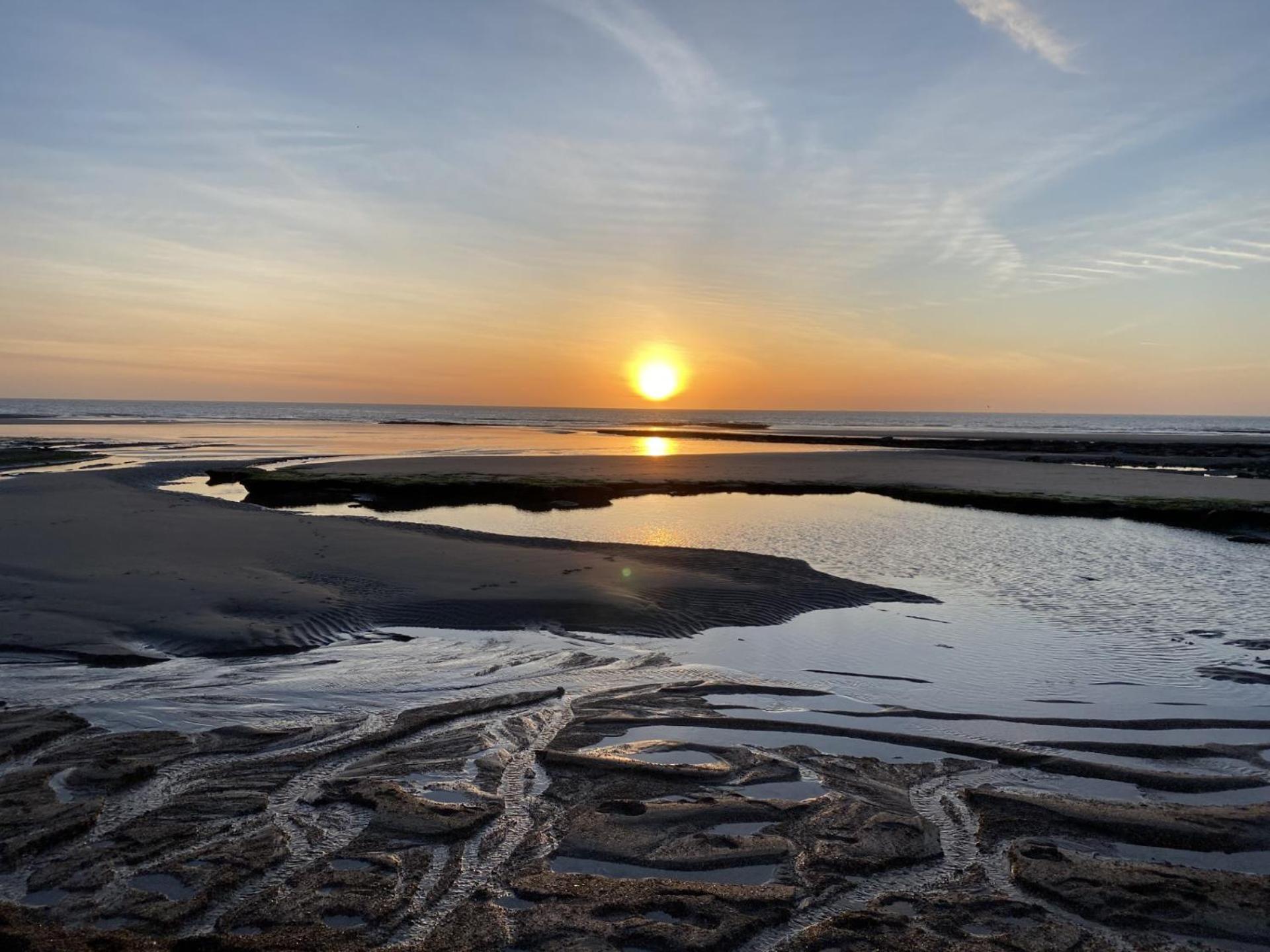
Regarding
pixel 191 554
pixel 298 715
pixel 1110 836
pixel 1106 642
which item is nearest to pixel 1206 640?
pixel 1106 642

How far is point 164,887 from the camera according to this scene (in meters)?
5.43

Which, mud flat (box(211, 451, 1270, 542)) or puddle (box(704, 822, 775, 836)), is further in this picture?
mud flat (box(211, 451, 1270, 542))

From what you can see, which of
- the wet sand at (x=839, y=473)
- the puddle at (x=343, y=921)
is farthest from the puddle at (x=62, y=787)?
the wet sand at (x=839, y=473)

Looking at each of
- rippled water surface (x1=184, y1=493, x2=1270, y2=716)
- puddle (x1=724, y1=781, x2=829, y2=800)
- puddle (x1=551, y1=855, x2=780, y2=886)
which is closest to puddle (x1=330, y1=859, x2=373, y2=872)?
puddle (x1=551, y1=855, x2=780, y2=886)

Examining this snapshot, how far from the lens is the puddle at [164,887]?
17.4 feet

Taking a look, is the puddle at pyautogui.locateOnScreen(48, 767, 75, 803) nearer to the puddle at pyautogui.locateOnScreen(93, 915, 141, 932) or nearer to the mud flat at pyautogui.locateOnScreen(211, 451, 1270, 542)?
the puddle at pyautogui.locateOnScreen(93, 915, 141, 932)

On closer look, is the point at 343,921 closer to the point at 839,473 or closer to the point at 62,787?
the point at 62,787

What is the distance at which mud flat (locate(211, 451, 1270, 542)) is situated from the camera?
94.8 feet

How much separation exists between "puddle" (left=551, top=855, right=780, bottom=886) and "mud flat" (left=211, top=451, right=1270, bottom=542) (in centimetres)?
2375

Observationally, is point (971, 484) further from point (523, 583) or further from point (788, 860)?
point (788, 860)

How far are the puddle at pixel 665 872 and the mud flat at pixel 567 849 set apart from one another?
0.07 ft

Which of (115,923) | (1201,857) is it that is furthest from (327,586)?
(1201,857)

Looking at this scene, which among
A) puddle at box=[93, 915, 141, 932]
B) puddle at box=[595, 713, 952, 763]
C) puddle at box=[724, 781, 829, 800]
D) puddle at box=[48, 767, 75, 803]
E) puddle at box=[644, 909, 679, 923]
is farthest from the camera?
puddle at box=[595, 713, 952, 763]

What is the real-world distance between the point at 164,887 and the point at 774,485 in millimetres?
34121
